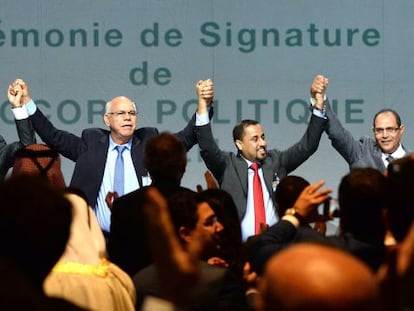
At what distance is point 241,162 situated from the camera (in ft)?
23.2

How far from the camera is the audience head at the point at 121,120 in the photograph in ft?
22.4

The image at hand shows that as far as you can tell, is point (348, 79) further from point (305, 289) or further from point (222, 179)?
point (305, 289)

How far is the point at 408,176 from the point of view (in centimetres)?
274

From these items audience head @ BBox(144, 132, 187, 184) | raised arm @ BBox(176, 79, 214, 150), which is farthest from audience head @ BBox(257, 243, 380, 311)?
raised arm @ BBox(176, 79, 214, 150)

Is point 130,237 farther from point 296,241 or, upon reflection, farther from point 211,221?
point 296,241

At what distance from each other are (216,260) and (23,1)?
17.7ft

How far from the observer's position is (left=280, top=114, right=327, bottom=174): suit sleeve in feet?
23.4

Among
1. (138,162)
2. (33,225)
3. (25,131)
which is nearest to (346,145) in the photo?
(138,162)

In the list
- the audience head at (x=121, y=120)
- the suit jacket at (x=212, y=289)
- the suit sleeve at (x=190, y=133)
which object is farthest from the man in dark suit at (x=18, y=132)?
the suit jacket at (x=212, y=289)

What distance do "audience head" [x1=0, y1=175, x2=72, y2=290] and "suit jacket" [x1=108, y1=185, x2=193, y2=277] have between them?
197 cm

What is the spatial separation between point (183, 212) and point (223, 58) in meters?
5.17

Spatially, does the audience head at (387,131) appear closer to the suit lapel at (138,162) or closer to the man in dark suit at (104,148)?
the man in dark suit at (104,148)

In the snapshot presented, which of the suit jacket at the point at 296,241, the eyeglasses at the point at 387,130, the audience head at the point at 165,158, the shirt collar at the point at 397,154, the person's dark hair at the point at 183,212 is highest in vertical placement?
the eyeglasses at the point at 387,130

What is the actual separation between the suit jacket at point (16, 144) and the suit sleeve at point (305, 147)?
4.90 feet
